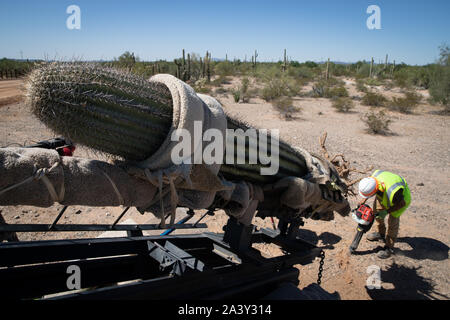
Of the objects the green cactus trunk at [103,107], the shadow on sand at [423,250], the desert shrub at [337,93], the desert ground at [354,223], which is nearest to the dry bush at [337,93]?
the desert shrub at [337,93]

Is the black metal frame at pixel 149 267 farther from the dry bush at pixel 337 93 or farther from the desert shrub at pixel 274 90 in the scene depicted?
the dry bush at pixel 337 93

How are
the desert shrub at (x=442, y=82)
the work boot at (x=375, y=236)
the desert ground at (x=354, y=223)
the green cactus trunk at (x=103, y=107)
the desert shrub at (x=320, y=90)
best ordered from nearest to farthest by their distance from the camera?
1. the green cactus trunk at (x=103, y=107)
2. the desert ground at (x=354, y=223)
3. the work boot at (x=375, y=236)
4. the desert shrub at (x=442, y=82)
5. the desert shrub at (x=320, y=90)

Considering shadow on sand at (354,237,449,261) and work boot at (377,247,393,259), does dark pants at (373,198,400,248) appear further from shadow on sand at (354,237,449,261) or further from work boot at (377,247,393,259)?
shadow on sand at (354,237,449,261)

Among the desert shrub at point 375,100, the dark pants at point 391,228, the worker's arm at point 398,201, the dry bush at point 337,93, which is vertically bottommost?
the dark pants at point 391,228

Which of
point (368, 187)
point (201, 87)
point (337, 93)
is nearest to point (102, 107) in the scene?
point (368, 187)

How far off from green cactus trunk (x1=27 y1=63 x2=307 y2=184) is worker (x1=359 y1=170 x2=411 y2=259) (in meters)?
4.30

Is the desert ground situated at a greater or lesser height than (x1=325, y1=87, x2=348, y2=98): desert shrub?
lesser

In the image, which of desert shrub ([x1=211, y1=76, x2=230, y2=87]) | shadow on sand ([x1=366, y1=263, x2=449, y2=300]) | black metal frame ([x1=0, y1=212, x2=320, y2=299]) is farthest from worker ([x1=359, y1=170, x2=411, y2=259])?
desert shrub ([x1=211, y1=76, x2=230, y2=87])

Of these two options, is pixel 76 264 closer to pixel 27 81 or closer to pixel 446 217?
pixel 27 81

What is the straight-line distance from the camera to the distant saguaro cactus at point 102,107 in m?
1.31

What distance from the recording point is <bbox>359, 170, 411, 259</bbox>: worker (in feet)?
16.4

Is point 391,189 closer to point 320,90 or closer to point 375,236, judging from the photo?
point 375,236

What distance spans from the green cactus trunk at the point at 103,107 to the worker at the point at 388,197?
4304 millimetres
